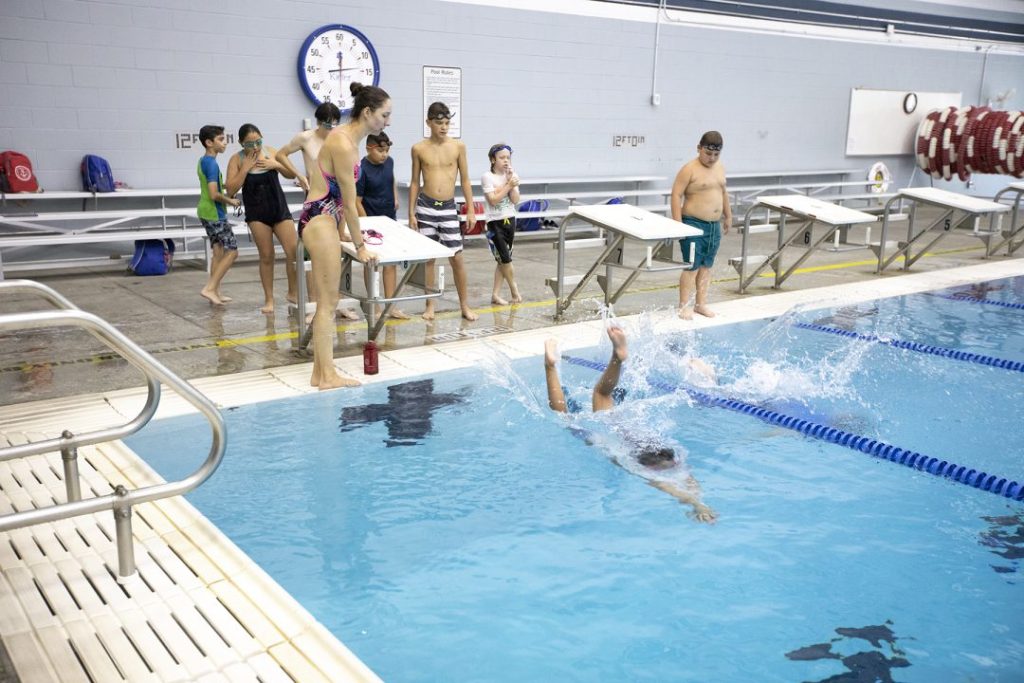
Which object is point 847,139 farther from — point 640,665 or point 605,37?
point 640,665

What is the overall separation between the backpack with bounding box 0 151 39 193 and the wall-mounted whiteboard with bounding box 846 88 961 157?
43.3ft

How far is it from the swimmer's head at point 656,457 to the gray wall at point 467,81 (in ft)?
23.5

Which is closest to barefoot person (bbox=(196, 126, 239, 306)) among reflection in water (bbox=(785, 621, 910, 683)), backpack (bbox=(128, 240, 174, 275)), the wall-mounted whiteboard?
backpack (bbox=(128, 240, 174, 275))

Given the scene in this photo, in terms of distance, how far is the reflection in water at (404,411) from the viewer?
4453 millimetres

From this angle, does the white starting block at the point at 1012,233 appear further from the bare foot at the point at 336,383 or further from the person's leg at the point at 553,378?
the bare foot at the point at 336,383

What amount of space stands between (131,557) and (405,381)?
2.56 m

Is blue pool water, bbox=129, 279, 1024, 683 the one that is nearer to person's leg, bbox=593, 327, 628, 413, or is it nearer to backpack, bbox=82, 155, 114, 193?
person's leg, bbox=593, 327, 628, 413

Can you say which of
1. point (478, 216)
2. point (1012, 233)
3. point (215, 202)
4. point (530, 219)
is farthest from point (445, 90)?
point (1012, 233)

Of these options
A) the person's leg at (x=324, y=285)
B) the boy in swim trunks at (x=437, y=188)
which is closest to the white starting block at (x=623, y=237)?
the boy in swim trunks at (x=437, y=188)

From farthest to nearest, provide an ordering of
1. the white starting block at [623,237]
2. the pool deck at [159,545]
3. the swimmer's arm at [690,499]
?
the white starting block at [623,237] < the swimmer's arm at [690,499] < the pool deck at [159,545]

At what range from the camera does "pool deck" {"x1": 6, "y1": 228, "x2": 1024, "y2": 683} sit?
2.39 meters

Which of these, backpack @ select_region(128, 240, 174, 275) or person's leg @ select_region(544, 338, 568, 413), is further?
backpack @ select_region(128, 240, 174, 275)

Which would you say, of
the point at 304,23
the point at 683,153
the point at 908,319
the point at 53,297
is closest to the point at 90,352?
the point at 53,297

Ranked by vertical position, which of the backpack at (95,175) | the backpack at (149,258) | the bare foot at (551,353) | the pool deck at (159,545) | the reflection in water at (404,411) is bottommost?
the reflection in water at (404,411)
